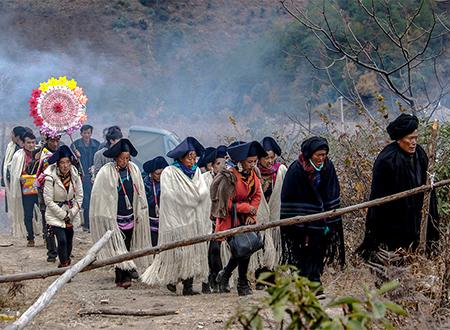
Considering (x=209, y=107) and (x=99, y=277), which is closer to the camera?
(x=99, y=277)

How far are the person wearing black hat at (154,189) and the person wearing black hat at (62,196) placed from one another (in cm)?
83

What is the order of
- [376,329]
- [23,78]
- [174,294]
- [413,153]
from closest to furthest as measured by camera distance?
1. [376,329]
2. [413,153]
3. [174,294]
4. [23,78]

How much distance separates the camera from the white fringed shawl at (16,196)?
12.3 meters

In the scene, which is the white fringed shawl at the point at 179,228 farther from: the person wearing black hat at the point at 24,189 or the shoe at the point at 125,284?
the person wearing black hat at the point at 24,189

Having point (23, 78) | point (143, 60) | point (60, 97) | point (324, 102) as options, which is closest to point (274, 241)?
point (60, 97)

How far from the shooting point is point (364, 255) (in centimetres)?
749

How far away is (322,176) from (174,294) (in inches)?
87.7

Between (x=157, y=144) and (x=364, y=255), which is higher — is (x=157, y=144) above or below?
above

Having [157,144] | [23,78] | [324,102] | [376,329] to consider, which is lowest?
[376,329]

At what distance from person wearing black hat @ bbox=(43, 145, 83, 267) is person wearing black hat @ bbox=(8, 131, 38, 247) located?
2.28 metres

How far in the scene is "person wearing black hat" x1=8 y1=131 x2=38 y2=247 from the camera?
480 inches

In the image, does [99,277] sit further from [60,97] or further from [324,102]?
[324,102]

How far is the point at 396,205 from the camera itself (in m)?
7.35

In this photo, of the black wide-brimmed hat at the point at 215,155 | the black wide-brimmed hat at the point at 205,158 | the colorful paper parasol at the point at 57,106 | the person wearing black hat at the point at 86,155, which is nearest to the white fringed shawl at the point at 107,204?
the black wide-brimmed hat at the point at 205,158
